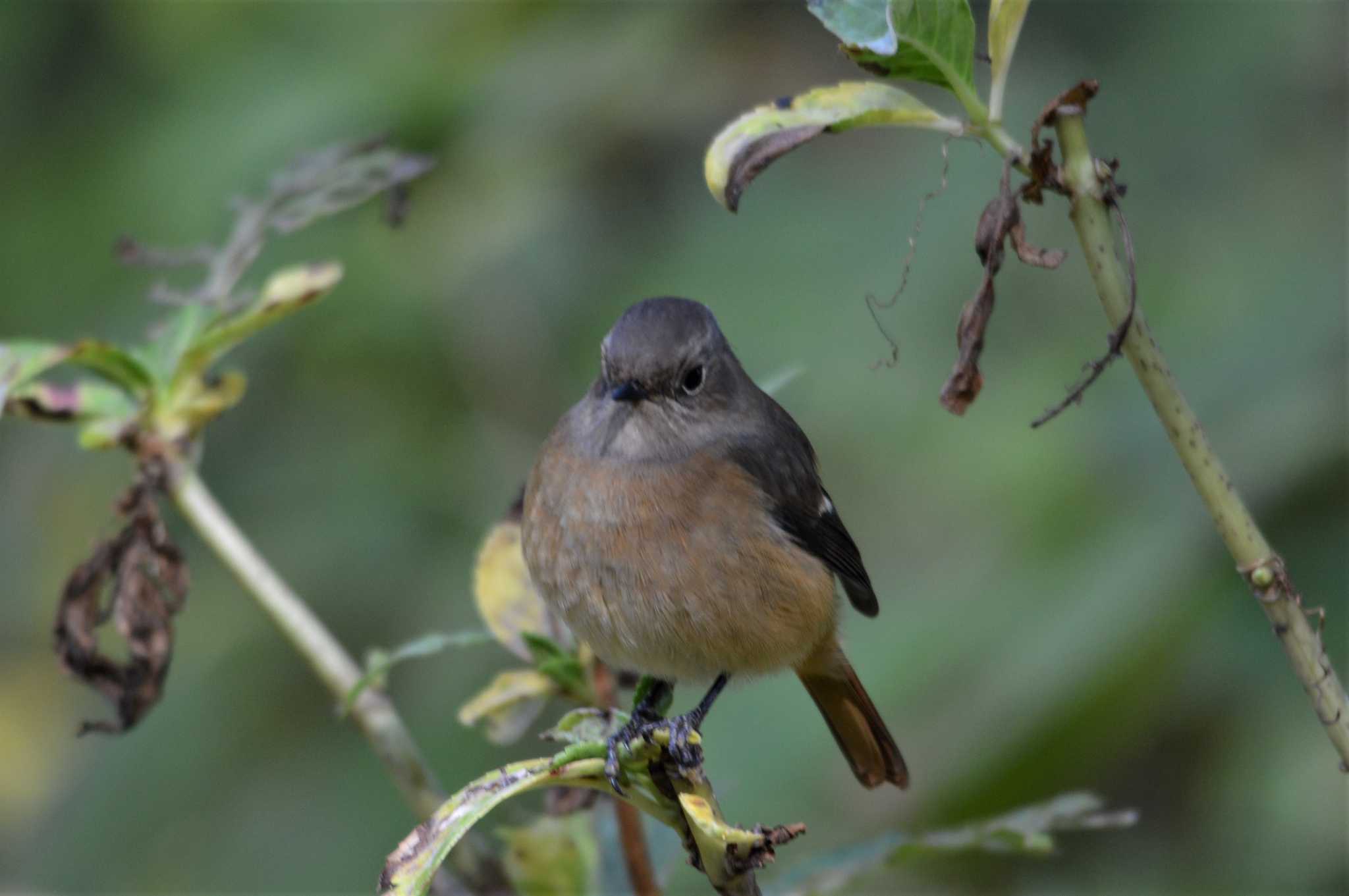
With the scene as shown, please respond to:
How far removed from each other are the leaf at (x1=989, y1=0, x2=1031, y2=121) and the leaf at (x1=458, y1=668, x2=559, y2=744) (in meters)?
1.12

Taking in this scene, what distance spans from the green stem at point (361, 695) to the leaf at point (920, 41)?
3.86 feet

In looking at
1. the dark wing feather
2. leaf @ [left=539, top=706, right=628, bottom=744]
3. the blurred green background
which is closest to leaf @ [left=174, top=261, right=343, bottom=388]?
leaf @ [left=539, top=706, right=628, bottom=744]

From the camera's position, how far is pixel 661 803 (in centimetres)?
183

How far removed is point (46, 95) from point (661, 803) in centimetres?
454

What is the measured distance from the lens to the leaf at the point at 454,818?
160 cm

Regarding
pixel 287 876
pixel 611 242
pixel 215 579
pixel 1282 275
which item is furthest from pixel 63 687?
pixel 1282 275

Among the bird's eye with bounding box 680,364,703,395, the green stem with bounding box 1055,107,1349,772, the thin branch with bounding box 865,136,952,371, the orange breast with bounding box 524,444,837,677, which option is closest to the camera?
the green stem with bounding box 1055,107,1349,772

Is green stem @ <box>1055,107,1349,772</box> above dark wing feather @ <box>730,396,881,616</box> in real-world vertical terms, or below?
below

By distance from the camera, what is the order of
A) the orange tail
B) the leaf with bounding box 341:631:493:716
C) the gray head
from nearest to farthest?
the leaf with bounding box 341:631:493:716
the gray head
the orange tail

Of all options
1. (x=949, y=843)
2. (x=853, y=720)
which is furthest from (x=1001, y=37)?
(x=853, y=720)

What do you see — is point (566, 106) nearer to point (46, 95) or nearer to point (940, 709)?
point (46, 95)

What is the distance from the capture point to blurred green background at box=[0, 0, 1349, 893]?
13.3 ft

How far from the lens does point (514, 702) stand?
2.34m

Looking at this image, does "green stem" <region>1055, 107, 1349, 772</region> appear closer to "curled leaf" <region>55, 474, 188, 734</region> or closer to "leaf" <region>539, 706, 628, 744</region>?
"leaf" <region>539, 706, 628, 744</region>
